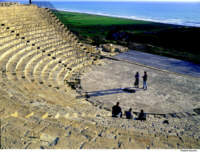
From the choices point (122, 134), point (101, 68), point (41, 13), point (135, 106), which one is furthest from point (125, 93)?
→ point (41, 13)

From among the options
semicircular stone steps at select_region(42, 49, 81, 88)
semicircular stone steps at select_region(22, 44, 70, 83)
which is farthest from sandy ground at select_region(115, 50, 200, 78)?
semicircular stone steps at select_region(22, 44, 70, 83)

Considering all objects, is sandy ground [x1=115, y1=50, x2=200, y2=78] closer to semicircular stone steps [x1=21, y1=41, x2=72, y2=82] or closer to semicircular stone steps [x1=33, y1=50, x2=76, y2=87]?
semicircular stone steps [x1=33, y1=50, x2=76, y2=87]

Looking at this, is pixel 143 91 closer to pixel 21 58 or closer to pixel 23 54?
pixel 21 58

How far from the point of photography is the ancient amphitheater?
15.8 feet

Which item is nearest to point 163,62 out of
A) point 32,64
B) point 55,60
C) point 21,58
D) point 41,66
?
point 55,60

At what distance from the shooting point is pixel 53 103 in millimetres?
7781

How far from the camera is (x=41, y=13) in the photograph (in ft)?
63.2

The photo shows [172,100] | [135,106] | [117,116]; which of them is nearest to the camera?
[117,116]

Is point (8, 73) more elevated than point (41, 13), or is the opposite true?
point (41, 13)

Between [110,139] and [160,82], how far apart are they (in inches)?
382

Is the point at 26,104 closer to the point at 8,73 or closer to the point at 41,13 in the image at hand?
the point at 8,73

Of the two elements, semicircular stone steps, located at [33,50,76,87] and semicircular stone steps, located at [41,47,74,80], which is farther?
semicircular stone steps, located at [41,47,74,80]

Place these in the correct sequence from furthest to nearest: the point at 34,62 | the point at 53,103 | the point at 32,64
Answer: the point at 34,62 < the point at 32,64 < the point at 53,103

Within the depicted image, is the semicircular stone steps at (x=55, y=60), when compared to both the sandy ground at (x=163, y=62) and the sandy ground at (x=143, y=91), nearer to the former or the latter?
the sandy ground at (x=143, y=91)
